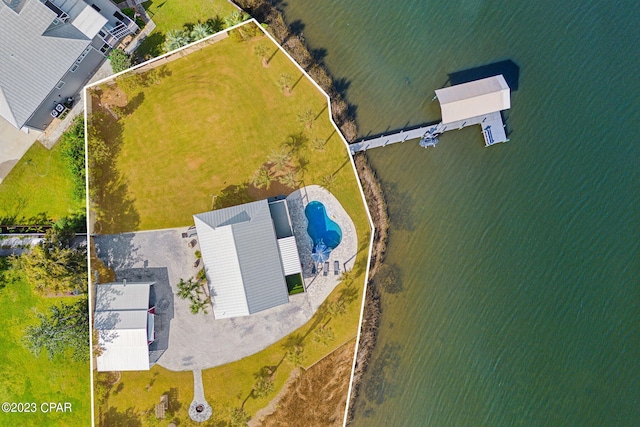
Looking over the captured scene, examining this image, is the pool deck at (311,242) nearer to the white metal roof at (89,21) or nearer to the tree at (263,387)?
the tree at (263,387)

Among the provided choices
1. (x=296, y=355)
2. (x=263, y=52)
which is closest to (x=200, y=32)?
(x=263, y=52)

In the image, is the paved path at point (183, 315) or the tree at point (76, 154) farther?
the paved path at point (183, 315)

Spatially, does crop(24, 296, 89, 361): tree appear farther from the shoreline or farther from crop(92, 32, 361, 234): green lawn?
the shoreline

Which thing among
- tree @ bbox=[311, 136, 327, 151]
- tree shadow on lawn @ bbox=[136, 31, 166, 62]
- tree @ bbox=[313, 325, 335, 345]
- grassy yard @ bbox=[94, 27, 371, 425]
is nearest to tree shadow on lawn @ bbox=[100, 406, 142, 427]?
grassy yard @ bbox=[94, 27, 371, 425]

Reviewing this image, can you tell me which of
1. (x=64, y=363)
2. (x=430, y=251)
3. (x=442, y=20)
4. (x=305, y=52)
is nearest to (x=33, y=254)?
(x=64, y=363)

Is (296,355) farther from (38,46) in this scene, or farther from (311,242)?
(38,46)

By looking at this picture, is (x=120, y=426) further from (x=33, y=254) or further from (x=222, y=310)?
(x=33, y=254)

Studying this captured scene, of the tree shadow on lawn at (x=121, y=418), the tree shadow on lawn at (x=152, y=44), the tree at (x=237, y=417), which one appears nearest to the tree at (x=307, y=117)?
the tree shadow on lawn at (x=152, y=44)

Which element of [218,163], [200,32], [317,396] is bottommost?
[317,396]
